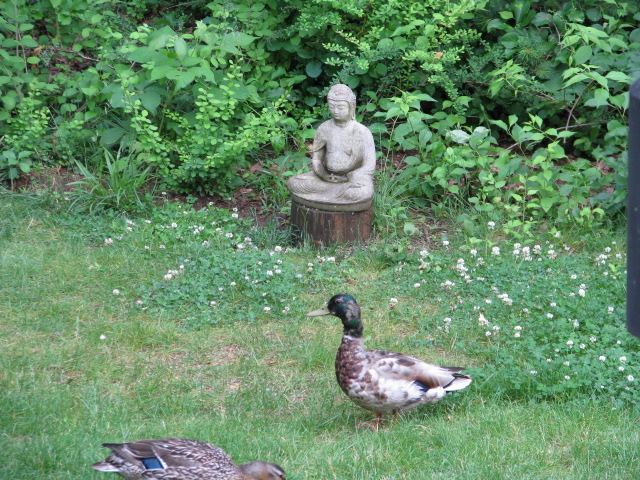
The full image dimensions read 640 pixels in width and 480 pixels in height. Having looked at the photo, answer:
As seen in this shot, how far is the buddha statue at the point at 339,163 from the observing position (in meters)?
7.53

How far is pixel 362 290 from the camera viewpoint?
22.3 feet

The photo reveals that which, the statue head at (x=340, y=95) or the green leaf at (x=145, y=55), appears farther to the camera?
the green leaf at (x=145, y=55)

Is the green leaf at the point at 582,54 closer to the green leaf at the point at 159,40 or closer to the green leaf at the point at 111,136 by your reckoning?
the green leaf at the point at 159,40

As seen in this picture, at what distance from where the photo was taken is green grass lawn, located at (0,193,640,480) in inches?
179

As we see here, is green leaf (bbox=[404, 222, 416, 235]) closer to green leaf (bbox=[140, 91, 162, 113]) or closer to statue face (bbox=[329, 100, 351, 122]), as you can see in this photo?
statue face (bbox=[329, 100, 351, 122])

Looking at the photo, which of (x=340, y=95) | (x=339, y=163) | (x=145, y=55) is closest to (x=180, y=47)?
(x=145, y=55)

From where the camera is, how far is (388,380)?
4.83 m

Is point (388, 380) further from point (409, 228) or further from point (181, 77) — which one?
point (181, 77)

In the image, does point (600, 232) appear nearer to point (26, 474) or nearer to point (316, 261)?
point (316, 261)

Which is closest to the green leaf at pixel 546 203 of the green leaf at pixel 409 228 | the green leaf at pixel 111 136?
the green leaf at pixel 409 228

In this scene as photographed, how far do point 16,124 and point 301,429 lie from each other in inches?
199

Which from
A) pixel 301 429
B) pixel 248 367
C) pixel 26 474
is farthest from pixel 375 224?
pixel 26 474

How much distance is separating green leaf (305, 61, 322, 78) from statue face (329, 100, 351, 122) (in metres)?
1.81

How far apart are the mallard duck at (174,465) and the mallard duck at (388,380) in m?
1.02
